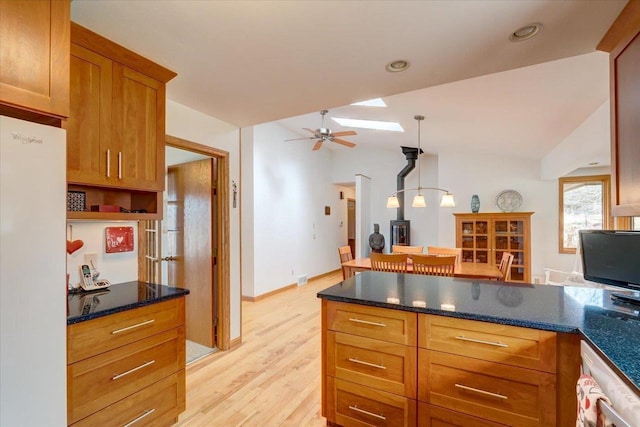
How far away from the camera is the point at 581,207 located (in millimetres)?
5059

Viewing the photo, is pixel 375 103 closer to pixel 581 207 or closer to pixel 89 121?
pixel 89 121

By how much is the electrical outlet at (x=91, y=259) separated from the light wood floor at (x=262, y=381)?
1.18 meters

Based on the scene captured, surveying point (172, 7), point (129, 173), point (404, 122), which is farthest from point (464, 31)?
point (404, 122)

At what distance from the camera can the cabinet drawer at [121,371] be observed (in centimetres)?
150

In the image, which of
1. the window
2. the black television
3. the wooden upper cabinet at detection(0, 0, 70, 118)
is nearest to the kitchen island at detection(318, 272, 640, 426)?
the black television

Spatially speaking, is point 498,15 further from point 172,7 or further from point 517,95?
point 517,95

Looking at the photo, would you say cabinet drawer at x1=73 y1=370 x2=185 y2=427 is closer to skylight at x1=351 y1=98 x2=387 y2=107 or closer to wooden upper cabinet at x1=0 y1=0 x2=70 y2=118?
wooden upper cabinet at x1=0 y1=0 x2=70 y2=118

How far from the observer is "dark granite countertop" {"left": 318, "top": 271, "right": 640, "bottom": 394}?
3.80 feet

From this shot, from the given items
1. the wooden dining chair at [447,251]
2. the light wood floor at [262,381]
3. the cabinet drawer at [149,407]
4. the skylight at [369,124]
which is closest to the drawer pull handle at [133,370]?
the cabinet drawer at [149,407]

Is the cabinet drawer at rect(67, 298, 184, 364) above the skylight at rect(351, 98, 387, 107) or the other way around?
the other way around


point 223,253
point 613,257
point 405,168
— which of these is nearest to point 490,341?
point 613,257

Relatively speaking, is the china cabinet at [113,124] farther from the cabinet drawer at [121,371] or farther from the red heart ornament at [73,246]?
the cabinet drawer at [121,371]

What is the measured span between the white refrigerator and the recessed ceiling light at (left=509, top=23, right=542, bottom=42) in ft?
7.19

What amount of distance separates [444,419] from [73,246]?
93.6 inches
